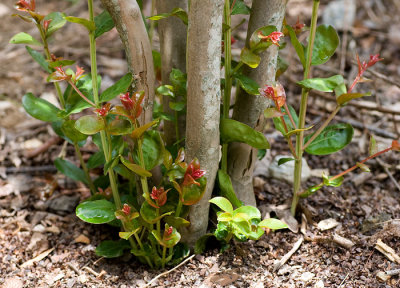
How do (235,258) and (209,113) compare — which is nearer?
(209,113)

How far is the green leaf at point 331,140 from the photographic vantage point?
1479mm

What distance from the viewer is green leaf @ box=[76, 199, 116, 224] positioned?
1.36 metres

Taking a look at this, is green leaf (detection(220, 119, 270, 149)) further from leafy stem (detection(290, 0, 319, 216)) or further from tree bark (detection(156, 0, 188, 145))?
tree bark (detection(156, 0, 188, 145))

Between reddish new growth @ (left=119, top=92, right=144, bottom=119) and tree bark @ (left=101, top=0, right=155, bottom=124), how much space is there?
17 cm

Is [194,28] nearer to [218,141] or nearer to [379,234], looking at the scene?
[218,141]

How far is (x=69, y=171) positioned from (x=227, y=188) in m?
0.69

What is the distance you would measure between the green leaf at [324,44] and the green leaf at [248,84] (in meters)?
0.19

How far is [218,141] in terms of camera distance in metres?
1.37

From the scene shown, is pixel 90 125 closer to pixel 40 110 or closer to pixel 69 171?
pixel 40 110

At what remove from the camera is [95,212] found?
4.54 feet

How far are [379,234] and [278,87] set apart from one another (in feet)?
2.17

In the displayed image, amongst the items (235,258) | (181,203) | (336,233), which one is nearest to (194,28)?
(181,203)

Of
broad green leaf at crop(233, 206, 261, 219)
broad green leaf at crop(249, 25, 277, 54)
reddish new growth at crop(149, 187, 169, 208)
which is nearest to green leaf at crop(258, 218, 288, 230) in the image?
broad green leaf at crop(233, 206, 261, 219)

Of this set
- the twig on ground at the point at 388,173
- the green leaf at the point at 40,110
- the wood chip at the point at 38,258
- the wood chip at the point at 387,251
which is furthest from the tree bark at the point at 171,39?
the twig on ground at the point at 388,173
